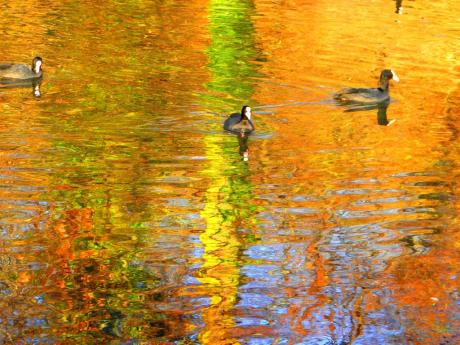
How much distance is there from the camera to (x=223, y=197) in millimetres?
14188

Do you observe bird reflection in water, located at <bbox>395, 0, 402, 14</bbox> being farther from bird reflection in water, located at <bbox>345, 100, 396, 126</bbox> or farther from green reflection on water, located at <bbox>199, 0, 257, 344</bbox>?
bird reflection in water, located at <bbox>345, 100, 396, 126</bbox>

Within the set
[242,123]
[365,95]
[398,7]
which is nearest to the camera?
[242,123]

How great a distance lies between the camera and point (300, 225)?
42.8ft

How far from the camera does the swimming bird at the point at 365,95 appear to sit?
2028cm

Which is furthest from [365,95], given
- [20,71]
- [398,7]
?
[398,7]

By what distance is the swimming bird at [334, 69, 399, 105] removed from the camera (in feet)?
66.5

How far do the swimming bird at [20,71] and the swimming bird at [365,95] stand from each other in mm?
5660

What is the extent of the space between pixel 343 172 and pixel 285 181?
102cm

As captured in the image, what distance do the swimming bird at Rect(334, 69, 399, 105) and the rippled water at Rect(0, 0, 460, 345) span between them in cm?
33

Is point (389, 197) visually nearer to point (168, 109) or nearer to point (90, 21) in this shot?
point (168, 109)

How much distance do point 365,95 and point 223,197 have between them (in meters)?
7.11

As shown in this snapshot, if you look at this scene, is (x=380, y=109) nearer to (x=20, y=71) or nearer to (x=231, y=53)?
(x=231, y=53)

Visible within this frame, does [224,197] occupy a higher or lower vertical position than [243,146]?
higher

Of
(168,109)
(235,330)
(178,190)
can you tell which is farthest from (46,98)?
(235,330)
